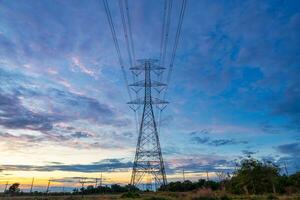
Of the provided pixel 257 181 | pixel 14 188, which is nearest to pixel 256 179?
pixel 257 181

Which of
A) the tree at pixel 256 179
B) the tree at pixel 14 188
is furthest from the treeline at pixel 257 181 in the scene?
the tree at pixel 14 188

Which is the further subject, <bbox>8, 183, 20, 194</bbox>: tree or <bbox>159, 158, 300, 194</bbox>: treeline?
<bbox>8, 183, 20, 194</bbox>: tree

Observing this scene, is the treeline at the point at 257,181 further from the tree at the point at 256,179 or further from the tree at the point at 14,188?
the tree at the point at 14,188

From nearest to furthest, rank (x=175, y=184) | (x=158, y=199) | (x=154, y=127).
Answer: (x=158, y=199) < (x=154, y=127) < (x=175, y=184)

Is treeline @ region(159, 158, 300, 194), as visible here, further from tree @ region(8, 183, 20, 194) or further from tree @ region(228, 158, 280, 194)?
tree @ region(8, 183, 20, 194)

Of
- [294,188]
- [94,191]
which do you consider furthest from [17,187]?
[294,188]

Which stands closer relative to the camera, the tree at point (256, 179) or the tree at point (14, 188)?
the tree at point (256, 179)

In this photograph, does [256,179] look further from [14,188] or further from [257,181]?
[14,188]

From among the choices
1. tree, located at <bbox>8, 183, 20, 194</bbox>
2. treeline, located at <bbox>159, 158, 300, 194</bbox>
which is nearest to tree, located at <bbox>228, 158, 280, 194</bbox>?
treeline, located at <bbox>159, 158, 300, 194</bbox>

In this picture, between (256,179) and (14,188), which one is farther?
(14,188)

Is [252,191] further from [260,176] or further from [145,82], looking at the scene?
[145,82]

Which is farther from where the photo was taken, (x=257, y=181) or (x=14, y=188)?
(x=14, y=188)

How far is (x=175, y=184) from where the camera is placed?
286 feet

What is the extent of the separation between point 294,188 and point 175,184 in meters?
34.2
